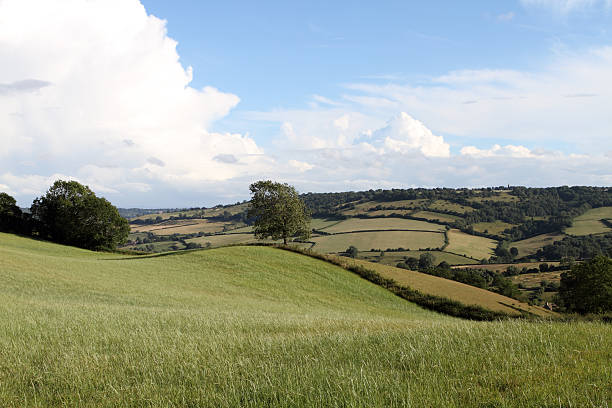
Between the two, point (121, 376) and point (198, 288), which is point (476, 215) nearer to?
point (198, 288)

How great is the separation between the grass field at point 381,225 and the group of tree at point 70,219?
274 feet

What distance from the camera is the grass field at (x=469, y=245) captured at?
122 metres

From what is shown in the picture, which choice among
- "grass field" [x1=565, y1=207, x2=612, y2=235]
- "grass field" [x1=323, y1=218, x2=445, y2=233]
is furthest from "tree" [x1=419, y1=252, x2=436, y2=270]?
"grass field" [x1=565, y1=207, x2=612, y2=235]

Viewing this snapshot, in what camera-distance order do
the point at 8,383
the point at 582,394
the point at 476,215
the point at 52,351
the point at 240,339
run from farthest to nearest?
the point at 476,215 < the point at 240,339 < the point at 52,351 < the point at 8,383 < the point at 582,394

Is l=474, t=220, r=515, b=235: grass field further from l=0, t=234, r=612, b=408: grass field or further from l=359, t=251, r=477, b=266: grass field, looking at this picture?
l=0, t=234, r=612, b=408: grass field

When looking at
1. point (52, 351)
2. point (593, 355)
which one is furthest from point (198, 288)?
point (593, 355)

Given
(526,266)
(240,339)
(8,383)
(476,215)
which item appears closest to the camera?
(8,383)

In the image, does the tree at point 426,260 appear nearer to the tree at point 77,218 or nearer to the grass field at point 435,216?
the grass field at point 435,216

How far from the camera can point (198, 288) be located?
37188mm

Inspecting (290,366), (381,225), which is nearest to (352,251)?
(381,225)

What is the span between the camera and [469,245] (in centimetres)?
13138

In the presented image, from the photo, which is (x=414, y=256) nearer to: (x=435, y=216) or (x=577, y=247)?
(x=577, y=247)

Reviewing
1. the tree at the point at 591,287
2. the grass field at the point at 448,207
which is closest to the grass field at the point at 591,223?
the grass field at the point at 448,207

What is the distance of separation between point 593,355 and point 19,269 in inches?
1678
